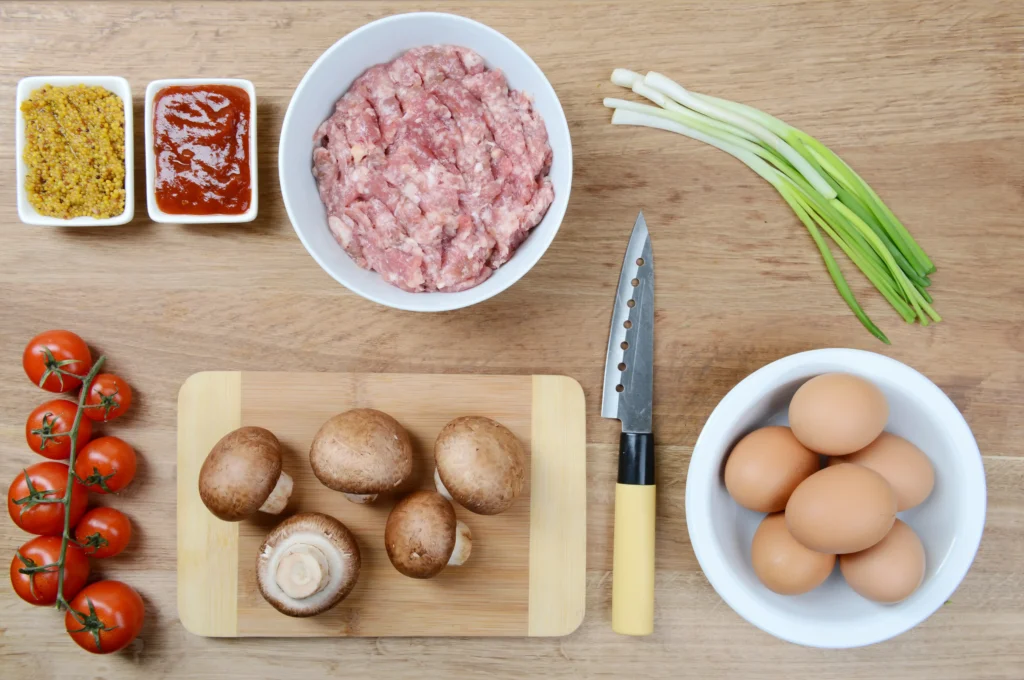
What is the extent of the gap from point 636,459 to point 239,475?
0.79 meters

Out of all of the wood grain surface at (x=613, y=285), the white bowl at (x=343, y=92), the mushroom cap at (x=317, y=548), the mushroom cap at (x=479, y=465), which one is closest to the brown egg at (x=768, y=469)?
the wood grain surface at (x=613, y=285)

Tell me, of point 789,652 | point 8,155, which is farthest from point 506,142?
point 789,652

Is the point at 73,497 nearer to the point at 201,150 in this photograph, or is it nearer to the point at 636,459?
the point at 201,150

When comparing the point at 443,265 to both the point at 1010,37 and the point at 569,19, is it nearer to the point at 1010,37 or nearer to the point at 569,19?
the point at 569,19

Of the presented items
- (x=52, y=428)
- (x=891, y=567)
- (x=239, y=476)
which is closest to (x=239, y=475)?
(x=239, y=476)

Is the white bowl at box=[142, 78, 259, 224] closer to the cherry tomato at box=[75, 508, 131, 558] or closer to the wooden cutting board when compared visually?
the wooden cutting board

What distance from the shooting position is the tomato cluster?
1620mm

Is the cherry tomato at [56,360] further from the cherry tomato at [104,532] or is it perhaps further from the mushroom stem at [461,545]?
the mushroom stem at [461,545]

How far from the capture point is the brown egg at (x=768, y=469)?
1433 mm

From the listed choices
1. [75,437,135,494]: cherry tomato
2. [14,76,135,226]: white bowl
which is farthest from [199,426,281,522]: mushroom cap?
[14,76,135,226]: white bowl

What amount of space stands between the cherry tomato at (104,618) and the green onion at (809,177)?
146cm

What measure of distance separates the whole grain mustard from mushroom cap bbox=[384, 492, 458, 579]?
85 cm

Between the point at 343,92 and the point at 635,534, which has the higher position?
the point at 343,92

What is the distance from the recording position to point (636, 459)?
1.65 m
